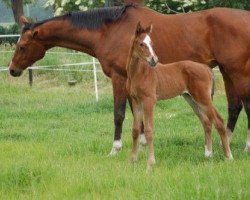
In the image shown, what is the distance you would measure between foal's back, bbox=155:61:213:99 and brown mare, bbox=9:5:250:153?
2.76 ft

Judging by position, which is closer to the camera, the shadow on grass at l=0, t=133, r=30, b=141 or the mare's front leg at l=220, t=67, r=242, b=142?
the mare's front leg at l=220, t=67, r=242, b=142

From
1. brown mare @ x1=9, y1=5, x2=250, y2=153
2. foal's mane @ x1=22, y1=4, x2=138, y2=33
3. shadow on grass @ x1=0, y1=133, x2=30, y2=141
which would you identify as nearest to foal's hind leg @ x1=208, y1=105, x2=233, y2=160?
brown mare @ x1=9, y1=5, x2=250, y2=153

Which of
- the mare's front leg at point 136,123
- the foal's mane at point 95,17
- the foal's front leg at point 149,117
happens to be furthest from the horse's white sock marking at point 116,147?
the foal's mane at point 95,17

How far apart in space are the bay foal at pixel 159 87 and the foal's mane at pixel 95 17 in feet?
4.59

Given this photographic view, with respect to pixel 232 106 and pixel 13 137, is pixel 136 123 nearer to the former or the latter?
pixel 232 106

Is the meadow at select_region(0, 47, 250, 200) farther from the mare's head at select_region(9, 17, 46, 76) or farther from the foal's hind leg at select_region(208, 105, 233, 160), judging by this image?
the mare's head at select_region(9, 17, 46, 76)

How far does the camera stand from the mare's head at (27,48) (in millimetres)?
8539

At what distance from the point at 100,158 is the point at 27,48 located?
2.19 m

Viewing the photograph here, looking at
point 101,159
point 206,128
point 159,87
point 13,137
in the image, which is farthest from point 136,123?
point 13,137

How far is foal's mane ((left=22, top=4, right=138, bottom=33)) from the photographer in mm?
8328

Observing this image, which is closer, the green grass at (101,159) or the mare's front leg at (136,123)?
the green grass at (101,159)

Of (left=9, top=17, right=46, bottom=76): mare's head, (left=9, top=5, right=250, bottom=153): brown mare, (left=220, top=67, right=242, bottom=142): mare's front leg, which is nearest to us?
(left=9, top=5, right=250, bottom=153): brown mare

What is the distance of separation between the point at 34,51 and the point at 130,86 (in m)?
2.18

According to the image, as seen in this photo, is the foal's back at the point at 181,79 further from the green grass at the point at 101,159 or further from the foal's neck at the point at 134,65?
the green grass at the point at 101,159
